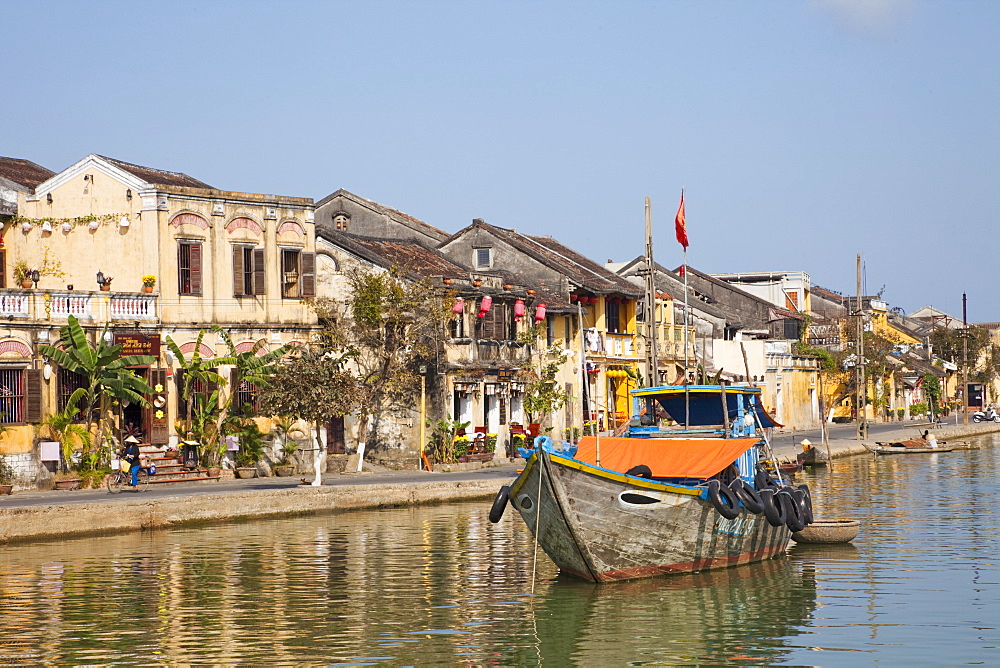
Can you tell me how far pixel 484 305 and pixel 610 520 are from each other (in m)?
27.1

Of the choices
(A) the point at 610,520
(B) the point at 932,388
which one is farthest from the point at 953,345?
(A) the point at 610,520

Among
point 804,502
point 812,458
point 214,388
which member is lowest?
point 812,458

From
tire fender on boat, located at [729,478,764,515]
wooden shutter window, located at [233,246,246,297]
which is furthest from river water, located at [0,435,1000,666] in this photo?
wooden shutter window, located at [233,246,246,297]

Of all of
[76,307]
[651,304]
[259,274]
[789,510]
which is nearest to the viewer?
[789,510]

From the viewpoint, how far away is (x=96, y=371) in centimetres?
4000

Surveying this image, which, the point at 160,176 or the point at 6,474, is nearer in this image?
the point at 6,474

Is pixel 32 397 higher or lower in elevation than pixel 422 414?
higher

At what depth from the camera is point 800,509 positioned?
95.7ft

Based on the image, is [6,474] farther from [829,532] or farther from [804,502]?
[829,532]

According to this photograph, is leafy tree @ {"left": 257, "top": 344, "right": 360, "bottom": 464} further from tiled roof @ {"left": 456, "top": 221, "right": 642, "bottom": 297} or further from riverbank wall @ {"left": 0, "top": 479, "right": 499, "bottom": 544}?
tiled roof @ {"left": 456, "top": 221, "right": 642, "bottom": 297}

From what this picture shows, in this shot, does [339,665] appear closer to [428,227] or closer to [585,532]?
[585,532]

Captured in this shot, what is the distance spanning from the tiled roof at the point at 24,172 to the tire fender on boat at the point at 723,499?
3007cm

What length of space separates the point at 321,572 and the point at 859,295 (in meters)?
52.3

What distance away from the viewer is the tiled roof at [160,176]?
44.5 meters
